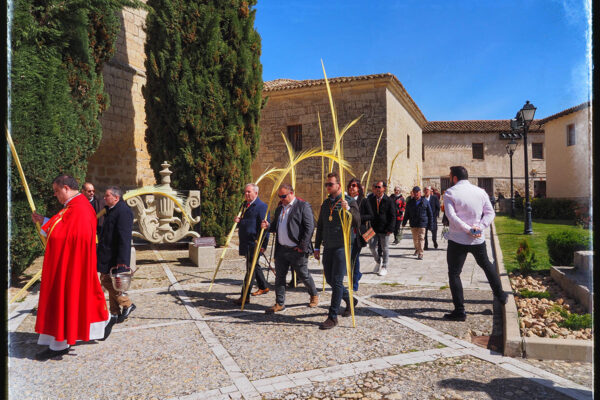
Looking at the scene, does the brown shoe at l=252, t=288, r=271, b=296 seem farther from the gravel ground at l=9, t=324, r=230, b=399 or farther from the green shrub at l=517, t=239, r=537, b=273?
the green shrub at l=517, t=239, r=537, b=273

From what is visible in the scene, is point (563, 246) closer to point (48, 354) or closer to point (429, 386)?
point (429, 386)

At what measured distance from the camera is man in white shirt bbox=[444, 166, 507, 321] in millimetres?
4648

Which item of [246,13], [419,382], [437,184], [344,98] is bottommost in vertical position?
[419,382]

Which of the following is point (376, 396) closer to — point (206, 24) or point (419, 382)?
point (419, 382)

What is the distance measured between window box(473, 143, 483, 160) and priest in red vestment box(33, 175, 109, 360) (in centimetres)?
3581

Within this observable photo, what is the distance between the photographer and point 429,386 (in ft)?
10.1

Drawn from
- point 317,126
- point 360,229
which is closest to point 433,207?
point 360,229

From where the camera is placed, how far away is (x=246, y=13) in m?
11.8

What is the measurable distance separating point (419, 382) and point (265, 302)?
3005 mm

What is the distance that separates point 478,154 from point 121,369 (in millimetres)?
36452

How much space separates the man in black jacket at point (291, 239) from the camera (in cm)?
507

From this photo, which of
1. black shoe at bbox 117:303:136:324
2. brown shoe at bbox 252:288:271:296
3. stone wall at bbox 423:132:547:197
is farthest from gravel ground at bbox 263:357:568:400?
stone wall at bbox 423:132:547:197

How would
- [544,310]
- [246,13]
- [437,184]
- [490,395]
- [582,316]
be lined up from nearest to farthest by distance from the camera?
[490,395]
[582,316]
[544,310]
[246,13]
[437,184]

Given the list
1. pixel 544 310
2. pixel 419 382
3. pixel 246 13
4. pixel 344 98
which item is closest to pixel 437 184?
pixel 344 98
